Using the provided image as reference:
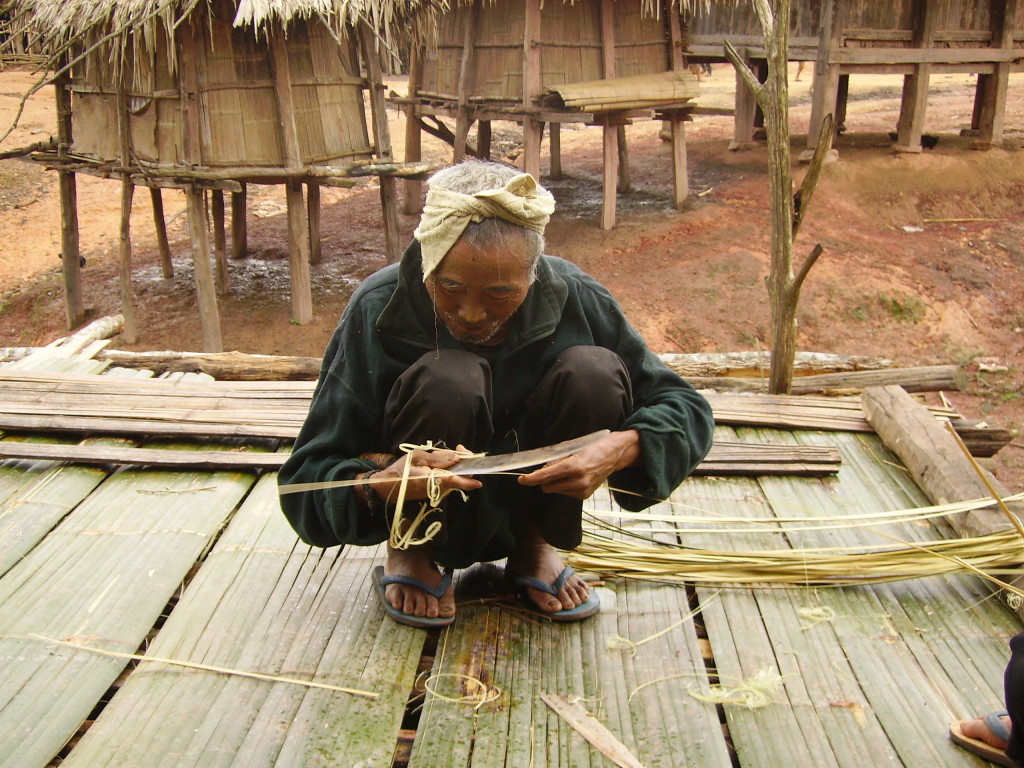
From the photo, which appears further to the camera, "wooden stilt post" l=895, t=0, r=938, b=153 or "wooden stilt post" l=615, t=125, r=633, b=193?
"wooden stilt post" l=615, t=125, r=633, b=193

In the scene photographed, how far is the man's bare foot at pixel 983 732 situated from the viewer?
1.77m

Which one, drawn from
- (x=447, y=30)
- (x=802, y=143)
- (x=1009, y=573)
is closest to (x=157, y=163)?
(x=447, y=30)

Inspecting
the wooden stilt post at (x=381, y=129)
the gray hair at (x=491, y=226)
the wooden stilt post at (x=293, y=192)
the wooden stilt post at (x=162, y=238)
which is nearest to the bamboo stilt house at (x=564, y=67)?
the wooden stilt post at (x=381, y=129)

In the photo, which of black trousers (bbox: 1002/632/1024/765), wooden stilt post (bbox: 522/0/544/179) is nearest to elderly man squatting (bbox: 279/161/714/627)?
black trousers (bbox: 1002/632/1024/765)

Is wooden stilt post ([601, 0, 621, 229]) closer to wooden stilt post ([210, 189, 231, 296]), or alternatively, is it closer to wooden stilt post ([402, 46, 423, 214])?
wooden stilt post ([402, 46, 423, 214])

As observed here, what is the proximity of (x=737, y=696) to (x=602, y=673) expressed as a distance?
293 mm

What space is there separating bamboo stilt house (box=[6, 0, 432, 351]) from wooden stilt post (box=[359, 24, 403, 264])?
2 centimetres

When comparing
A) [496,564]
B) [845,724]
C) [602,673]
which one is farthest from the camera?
[496,564]

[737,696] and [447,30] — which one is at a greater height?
[447,30]

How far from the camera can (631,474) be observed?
207 cm

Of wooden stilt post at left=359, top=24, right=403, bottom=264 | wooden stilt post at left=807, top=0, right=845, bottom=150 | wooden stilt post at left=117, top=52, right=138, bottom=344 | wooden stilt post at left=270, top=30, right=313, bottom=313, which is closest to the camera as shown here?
wooden stilt post at left=270, top=30, right=313, bottom=313

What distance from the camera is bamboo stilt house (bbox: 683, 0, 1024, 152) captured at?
980 cm

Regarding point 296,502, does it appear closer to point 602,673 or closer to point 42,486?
point 602,673

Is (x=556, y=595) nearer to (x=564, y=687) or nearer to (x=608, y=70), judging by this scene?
(x=564, y=687)
